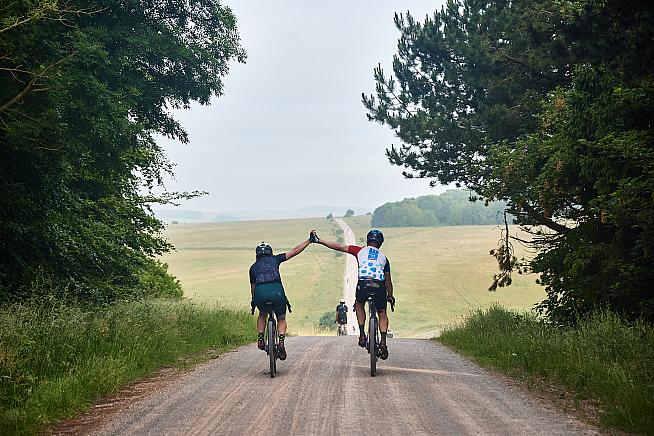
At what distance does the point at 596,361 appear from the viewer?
9.12 metres

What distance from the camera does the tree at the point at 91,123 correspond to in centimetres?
1360

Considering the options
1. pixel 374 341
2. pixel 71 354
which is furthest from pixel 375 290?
pixel 71 354

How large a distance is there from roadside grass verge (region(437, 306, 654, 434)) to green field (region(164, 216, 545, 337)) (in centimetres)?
4395

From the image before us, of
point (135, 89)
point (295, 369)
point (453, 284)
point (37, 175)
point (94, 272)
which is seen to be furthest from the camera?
point (453, 284)

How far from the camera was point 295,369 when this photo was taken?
1134cm

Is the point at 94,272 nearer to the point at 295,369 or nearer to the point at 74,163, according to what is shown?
the point at 74,163

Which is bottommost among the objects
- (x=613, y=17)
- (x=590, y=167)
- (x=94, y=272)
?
(x=94, y=272)

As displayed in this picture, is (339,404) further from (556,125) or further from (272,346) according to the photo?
(556,125)

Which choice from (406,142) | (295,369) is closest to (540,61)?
(406,142)

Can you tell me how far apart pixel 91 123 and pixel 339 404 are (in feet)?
43.6

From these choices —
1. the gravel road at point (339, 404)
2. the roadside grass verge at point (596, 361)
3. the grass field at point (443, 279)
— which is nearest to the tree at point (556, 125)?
the roadside grass verge at point (596, 361)

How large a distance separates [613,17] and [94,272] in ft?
46.3

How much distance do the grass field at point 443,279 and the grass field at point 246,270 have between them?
9.79 m

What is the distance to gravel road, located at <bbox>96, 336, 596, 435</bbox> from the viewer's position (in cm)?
693
